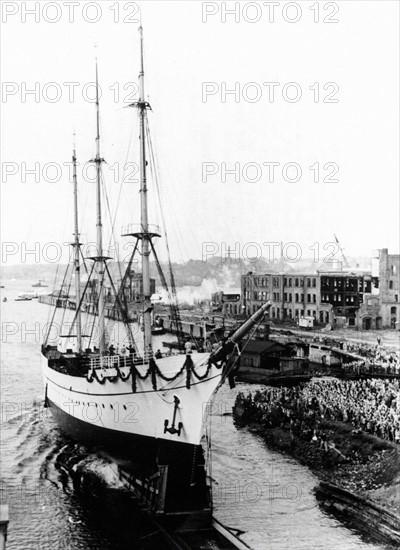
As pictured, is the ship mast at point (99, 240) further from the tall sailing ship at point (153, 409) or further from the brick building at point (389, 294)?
the brick building at point (389, 294)

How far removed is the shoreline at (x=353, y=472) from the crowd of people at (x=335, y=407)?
35cm

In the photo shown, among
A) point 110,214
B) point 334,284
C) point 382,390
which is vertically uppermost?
point 110,214

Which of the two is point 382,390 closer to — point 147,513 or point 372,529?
point 372,529

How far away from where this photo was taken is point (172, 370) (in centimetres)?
1590

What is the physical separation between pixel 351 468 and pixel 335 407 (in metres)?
4.46

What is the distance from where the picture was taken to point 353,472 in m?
17.0

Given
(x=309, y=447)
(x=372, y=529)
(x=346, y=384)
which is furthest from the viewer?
(x=346, y=384)

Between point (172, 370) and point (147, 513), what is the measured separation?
3.55 meters

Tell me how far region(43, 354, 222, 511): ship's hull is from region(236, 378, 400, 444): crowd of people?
19.3 ft

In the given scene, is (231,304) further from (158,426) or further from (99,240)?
(158,426)

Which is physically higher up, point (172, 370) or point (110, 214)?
point (110, 214)

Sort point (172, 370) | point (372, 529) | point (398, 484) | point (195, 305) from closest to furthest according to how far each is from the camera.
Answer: point (372, 529) < point (398, 484) < point (172, 370) < point (195, 305)

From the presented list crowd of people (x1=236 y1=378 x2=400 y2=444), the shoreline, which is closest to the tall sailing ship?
the shoreline

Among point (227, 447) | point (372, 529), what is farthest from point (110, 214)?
point (372, 529)
